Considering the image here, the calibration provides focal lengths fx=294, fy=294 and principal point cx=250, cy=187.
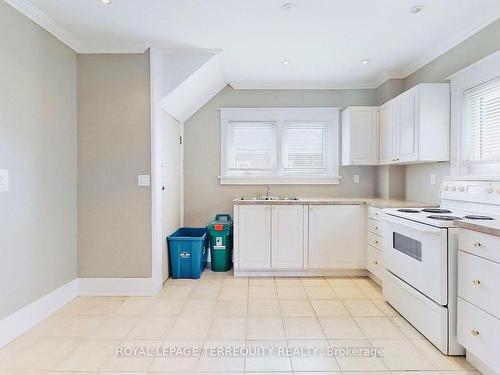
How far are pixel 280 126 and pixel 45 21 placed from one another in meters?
2.73

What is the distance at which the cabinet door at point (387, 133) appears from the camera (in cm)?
338

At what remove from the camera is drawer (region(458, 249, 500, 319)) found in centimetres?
159

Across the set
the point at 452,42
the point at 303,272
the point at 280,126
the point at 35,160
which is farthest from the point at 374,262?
the point at 35,160

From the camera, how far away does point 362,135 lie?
375 cm

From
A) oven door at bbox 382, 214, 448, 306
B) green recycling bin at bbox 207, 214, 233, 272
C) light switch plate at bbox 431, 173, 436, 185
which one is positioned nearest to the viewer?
oven door at bbox 382, 214, 448, 306

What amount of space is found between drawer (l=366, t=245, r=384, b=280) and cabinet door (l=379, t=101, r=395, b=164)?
1.06 meters

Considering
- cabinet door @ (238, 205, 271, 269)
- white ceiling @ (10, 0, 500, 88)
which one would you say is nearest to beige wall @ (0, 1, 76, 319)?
white ceiling @ (10, 0, 500, 88)

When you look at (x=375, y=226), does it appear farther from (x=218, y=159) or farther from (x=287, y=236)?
(x=218, y=159)

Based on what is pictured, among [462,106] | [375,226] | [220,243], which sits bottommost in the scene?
[220,243]

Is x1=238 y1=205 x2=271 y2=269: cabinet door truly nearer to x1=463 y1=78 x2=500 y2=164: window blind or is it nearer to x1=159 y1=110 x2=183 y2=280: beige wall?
x1=159 y1=110 x2=183 y2=280: beige wall

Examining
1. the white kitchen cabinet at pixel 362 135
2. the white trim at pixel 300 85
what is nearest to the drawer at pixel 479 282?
the white kitchen cabinet at pixel 362 135

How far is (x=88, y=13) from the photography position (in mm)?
2398

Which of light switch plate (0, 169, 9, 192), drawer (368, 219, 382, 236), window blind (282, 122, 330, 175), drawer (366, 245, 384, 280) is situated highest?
window blind (282, 122, 330, 175)

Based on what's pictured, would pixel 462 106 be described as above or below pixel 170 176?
above
